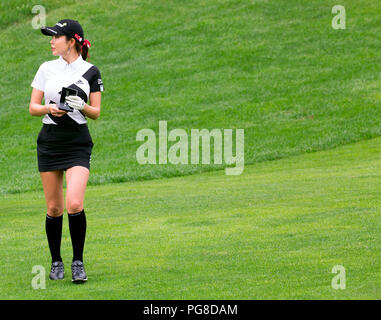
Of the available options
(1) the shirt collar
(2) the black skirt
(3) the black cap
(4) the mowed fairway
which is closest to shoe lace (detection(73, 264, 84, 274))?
(4) the mowed fairway

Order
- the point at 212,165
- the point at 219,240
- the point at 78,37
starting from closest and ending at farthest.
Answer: the point at 78,37
the point at 219,240
the point at 212,165

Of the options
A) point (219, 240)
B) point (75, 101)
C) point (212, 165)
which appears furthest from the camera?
point (212, 165)

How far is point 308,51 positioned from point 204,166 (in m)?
14.9

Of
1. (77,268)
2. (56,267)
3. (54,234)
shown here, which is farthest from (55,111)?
(56,267)

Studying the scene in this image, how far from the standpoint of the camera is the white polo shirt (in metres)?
7.85

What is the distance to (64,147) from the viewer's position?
25.8ft

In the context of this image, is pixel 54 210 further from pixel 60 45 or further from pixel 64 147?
pixel 60 45

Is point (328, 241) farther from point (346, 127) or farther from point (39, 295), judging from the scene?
point (346, 127)

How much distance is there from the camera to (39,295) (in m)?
7.40

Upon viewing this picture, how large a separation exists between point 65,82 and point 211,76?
82.9 ft

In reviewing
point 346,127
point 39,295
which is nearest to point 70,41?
point 39,295

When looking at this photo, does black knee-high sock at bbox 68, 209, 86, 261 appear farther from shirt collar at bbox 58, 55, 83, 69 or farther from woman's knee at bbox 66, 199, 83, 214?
shirt collar at bbox 58, 55, 83, 69

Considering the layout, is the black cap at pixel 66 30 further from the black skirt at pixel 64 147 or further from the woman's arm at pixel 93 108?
the black skirt at pixel 64 147

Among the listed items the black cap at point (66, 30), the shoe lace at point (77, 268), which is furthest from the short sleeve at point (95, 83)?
the shoe lace at point (77, 268)
